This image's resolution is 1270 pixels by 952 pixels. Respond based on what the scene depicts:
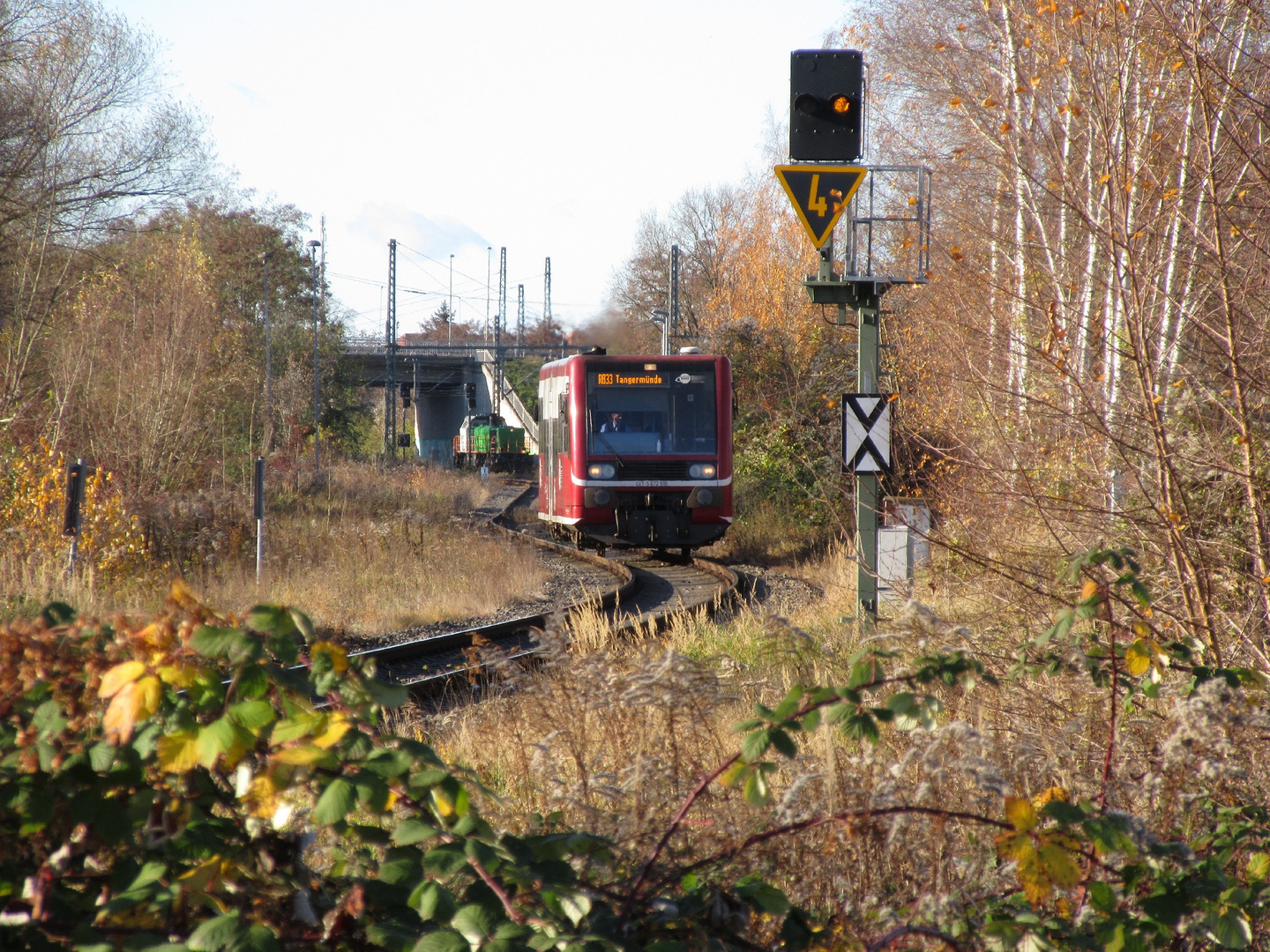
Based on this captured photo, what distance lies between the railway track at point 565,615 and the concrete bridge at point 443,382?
3831 centimetres

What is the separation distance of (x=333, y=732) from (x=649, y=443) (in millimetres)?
12877

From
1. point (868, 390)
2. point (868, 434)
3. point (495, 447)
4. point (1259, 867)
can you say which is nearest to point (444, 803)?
point (1259, 867)

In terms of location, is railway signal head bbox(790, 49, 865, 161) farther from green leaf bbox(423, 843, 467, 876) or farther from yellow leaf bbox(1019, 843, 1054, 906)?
green leaf bbox(423, 843, 467, 876)

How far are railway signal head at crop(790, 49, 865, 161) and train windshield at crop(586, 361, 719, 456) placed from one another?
23.5 feet

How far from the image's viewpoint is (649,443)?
14.5 meters

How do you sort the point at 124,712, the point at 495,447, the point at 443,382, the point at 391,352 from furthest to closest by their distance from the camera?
1. the point at 443,382
2. the point at 495,447
3. the point at 391,352
4. the point at 124,712

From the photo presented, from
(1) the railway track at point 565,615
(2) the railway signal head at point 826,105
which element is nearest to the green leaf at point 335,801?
(1) the railway track at point 565,615

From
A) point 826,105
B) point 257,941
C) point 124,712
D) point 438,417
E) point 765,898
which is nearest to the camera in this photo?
point 257,941

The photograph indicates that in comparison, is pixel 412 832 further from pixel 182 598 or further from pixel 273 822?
pixel 182 598

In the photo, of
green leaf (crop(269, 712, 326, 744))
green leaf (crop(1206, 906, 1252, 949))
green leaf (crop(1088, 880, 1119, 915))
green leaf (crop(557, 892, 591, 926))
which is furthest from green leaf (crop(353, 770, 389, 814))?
green leaf (crop(1206, 906, 1252, 949))

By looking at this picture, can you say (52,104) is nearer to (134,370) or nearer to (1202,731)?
(134,370)

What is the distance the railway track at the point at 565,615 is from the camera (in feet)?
24.8

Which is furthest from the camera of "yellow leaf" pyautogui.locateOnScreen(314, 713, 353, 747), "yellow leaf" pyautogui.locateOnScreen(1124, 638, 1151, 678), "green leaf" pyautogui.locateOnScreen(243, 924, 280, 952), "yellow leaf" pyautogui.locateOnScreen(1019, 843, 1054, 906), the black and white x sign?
the black and white x sign

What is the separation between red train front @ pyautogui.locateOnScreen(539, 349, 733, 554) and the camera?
14.3 m
